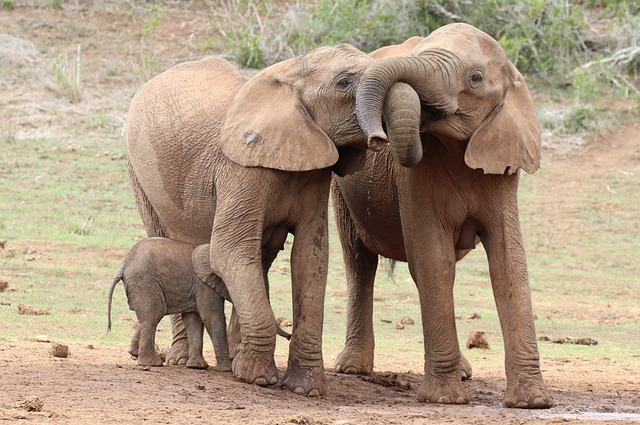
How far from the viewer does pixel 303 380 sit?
8203 mm

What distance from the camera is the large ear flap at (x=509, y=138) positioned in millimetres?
7906

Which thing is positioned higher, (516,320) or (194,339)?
(516,320)

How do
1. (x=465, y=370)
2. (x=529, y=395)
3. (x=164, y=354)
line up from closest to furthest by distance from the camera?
(x=529, y=395), (x=164, y=354), (x=465, y=370)

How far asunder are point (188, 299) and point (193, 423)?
1.82m

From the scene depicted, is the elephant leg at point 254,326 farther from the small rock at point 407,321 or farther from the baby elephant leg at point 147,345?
the small rock at point 407,321

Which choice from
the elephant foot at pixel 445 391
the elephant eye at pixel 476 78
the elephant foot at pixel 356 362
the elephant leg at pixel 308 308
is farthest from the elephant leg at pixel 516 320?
the elephant foot at pixel 356 362

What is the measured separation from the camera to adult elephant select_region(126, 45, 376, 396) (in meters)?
7.94

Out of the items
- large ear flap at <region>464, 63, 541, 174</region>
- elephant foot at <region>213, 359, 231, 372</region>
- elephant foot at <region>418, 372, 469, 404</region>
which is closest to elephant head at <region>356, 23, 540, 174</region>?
large ear flap at <region>464, 63, 541, 174</region>

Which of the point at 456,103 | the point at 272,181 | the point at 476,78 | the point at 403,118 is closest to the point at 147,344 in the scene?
the point at 272,181

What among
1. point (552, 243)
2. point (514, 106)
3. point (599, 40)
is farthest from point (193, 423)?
point (599, 40)

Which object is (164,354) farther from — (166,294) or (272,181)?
(272,181)

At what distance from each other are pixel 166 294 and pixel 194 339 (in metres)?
0.34

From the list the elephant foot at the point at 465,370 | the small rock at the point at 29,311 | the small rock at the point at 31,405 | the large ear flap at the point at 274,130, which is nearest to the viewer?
the small rock at the point at 31,405

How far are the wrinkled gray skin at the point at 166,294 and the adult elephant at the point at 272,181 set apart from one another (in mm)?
168
